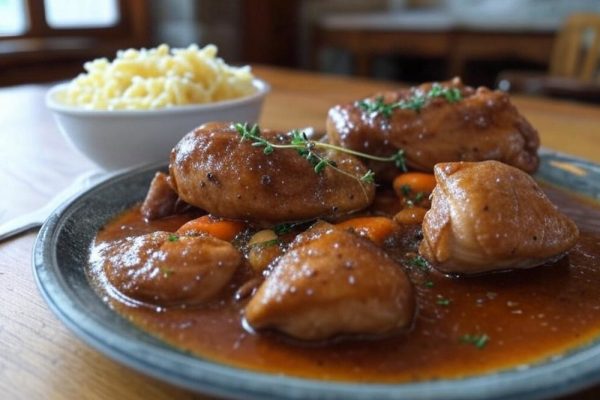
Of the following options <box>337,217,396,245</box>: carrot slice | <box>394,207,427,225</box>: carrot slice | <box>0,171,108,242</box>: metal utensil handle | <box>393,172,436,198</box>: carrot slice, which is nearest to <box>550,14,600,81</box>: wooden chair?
<box>393,172,436,198</box>: carrot slice

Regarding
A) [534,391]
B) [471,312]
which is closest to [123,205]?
[471,312]

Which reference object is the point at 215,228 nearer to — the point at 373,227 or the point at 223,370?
the point at 373,227

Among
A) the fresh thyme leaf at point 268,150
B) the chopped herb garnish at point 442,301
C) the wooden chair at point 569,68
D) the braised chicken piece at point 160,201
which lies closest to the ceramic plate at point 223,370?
the chopped herb garnish at point 442,301

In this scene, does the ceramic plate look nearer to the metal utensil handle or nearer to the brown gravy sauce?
the brown gravy sauce

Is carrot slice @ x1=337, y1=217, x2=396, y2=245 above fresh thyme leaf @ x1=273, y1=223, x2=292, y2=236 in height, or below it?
above

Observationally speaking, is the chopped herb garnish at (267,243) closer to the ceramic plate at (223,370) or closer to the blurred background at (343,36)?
the ceramic plate at (223,370)
